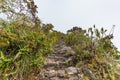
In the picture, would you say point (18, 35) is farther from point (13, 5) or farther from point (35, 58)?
point (13, 5)

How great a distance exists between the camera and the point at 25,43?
6.32 meters

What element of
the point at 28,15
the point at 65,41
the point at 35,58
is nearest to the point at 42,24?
the point at 28,15

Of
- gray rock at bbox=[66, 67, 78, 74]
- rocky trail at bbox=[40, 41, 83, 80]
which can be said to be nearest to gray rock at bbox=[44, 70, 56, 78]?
rocky trail at bbox=[40, 41, 83, 80]

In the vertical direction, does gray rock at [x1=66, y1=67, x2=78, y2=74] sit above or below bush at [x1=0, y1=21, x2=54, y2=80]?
below

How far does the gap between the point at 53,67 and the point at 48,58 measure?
52 centimetres

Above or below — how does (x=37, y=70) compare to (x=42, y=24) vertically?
below

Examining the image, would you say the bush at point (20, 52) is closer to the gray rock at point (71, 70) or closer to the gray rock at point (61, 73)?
the gray rock at point (61, 73)

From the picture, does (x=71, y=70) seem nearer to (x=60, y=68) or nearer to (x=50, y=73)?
(x=60, y=68)

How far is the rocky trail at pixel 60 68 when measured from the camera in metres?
6.02

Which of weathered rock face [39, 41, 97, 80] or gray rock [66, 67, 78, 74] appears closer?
weathered rock face [39, 41, 97, 80]

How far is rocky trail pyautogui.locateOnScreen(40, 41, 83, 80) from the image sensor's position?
237 inches

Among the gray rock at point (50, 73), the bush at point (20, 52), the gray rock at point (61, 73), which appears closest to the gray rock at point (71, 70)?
the gray rock at point (61, 73)

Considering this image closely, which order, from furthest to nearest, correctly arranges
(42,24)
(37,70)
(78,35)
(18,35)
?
1. (42,24)
2. (78,35)
3. (18,35)
4. (37,70)

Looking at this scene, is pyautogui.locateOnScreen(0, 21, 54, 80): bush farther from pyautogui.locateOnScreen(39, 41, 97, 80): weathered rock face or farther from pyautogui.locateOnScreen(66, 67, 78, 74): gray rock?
pyautogui.locateOnScreen(66, 67, 78, 74): gray rock
